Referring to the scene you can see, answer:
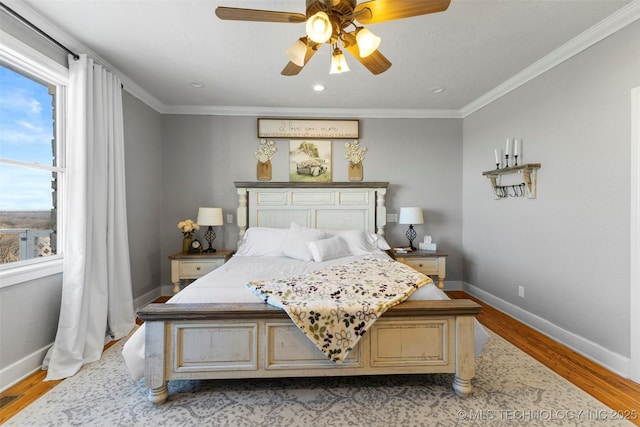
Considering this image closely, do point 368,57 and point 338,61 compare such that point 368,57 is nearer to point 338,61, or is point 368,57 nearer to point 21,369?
point 338,61

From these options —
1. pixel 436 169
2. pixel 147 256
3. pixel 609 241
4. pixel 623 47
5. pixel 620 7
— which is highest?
pixel 620 7

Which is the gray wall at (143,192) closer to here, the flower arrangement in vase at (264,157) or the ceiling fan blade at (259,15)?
the flower arrangement in vase at (264,157)

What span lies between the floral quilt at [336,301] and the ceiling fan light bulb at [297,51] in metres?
1.48

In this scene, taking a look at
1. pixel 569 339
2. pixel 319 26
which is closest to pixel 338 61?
pixel 319 26

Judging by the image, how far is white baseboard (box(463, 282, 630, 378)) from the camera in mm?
2016

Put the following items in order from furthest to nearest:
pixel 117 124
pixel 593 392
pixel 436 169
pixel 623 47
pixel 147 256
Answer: pixel 436 169
pixel 147 256
pixel 117 124
pixel 623 47
pixel 593 392

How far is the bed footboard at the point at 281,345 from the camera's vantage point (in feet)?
5.46

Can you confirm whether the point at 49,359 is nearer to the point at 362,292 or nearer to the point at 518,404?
the point at 362,292

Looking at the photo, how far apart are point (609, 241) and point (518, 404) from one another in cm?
144

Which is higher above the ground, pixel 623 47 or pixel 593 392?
pixel 623 47

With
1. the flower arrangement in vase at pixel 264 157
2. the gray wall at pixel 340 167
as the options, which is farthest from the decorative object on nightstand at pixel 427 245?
the flower arrangement in vase at pixel 264 157

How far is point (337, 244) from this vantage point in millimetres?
3070

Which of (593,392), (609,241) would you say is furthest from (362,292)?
(609,241)

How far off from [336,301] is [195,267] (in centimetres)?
226
